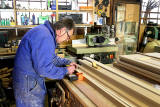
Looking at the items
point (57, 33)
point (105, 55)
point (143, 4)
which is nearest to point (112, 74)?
point (57, 33)

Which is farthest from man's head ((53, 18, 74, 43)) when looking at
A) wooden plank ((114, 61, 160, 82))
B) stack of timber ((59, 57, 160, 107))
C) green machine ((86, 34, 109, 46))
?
green machine ((86, 34, 109, 46))

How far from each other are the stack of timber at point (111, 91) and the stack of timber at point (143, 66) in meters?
0.16

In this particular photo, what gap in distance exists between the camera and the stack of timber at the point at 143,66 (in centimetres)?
136

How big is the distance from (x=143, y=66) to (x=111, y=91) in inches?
19.9

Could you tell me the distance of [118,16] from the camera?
13.8ft

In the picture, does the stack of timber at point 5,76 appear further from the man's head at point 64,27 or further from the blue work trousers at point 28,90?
the man's head at point 64,27

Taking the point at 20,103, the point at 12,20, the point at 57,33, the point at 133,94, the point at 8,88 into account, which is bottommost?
the point at 8,88

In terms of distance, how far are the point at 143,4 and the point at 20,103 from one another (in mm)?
4357

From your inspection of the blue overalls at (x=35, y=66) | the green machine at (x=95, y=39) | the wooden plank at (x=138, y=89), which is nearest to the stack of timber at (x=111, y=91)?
the wooden plank at (x=138, y=89)

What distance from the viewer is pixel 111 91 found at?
1170 mm

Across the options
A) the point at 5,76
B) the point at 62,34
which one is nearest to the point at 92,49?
the point at 62,34


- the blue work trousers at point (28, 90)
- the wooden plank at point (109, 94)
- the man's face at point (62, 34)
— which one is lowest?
the blue work trousers at point (28, 90)

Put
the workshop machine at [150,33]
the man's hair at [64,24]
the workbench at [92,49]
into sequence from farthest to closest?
the workshop machine at [150,33]
the workbench at [92,49]
the man's hair at [64,24]

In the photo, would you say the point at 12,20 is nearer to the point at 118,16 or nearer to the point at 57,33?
the point at 57,33
